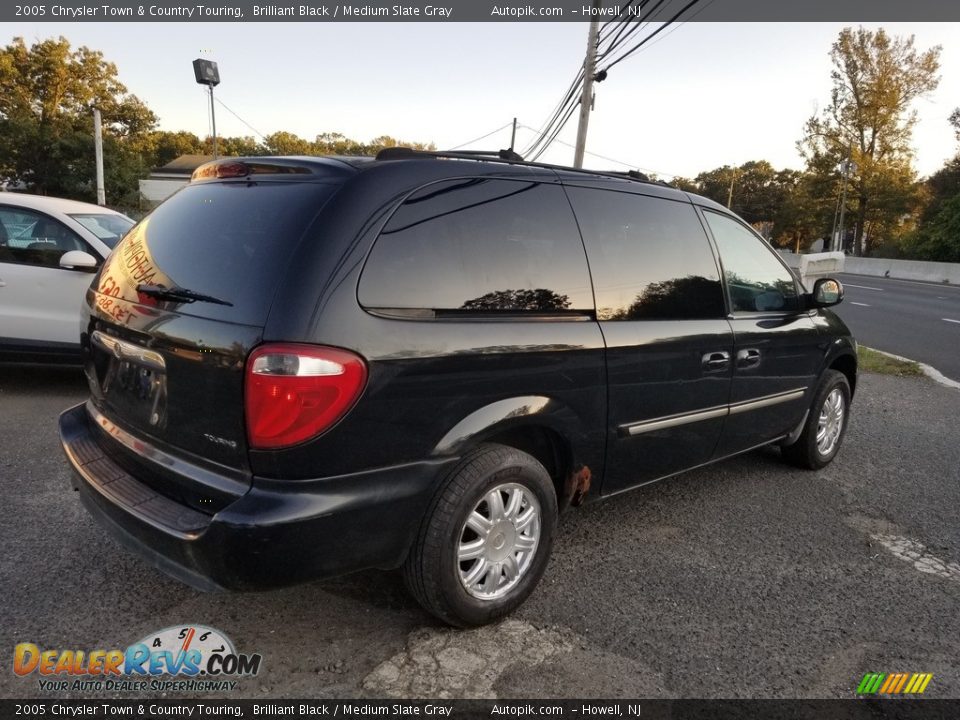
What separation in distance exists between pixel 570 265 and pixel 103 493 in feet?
6.65

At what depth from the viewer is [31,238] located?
217 inches

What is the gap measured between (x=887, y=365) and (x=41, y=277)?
9344mm

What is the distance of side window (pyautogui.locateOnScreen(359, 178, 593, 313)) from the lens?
7.48 ft

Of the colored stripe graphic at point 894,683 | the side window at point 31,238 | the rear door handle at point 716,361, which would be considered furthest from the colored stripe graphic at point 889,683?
the side window at point 31,238

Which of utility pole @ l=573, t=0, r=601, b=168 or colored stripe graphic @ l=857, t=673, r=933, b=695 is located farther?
utility pole @ l=573, t=0, r=601, b=168

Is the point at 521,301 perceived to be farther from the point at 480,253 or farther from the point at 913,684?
the point at 913,684

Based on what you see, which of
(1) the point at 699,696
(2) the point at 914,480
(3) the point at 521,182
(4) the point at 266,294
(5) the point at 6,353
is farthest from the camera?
(5) the point at 6,353

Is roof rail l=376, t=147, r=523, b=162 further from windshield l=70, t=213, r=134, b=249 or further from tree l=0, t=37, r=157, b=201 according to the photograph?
tree l=0, t=37, r=157, b=201

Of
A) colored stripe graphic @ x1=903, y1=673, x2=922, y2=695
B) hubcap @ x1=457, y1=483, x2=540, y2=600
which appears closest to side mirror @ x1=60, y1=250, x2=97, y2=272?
hubcap @ x1=457, y1=483, x2=540, y2=600

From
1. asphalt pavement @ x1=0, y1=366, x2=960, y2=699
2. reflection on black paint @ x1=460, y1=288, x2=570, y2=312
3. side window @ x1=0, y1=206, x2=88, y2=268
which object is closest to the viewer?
asphalt pavement @ x1=0, y1=366, x2=960, y2=699

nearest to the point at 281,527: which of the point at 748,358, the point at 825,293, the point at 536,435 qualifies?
the point at 536,435

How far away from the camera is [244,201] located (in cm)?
250
